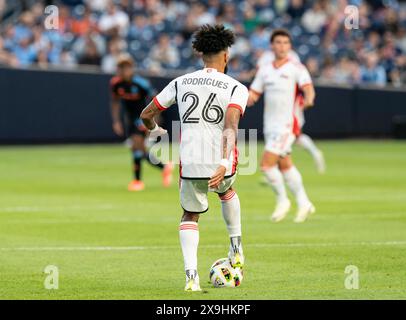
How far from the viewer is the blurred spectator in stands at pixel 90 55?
31.8m

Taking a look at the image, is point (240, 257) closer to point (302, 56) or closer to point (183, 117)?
point (183, 117)

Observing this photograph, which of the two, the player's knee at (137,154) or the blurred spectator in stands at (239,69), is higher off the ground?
the blurred spectator in stands at (239,69)

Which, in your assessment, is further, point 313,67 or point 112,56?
point 313,67

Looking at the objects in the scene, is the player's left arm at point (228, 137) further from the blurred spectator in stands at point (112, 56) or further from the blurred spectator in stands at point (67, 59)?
the blurred spectator in stands at point (67, 59)

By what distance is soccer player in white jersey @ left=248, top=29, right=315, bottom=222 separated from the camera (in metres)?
15.7

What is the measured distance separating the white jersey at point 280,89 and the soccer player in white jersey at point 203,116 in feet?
19.3

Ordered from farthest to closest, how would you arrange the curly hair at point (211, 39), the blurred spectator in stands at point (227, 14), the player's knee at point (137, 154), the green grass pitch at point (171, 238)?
the blurred spectator in stands at point (227, 14) → the player's knee at point (137, 154) → the green grass pitch at point (171, 238) → the curly hair at point (211, 39)

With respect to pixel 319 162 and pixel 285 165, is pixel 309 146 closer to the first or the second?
pixel 319 162

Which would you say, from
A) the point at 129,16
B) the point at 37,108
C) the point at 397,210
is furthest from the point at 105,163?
the point at 397,210

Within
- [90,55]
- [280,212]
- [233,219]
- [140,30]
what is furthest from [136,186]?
[140,30]

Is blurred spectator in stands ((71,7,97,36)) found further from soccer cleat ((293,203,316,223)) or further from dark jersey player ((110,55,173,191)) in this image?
soccer cleat ((293,203,316,223))

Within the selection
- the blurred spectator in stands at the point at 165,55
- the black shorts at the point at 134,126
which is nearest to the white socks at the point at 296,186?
the black shorts at the point at 134,126

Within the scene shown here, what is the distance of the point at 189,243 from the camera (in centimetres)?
974

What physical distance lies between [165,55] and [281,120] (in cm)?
1764
